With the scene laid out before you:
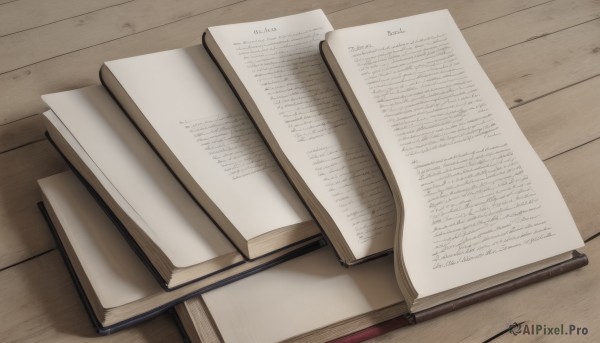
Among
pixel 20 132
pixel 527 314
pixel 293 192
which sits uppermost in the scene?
pixel 20 132

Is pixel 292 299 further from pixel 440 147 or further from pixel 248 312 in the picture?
pixel 440 147

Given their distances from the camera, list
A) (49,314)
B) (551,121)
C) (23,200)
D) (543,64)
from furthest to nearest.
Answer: (543,64) → (551,121) → (23,200) → (49,314)

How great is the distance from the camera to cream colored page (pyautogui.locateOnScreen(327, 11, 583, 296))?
66 cm

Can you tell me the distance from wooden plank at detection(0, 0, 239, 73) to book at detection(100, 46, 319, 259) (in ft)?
0.81

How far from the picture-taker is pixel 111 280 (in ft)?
2.00

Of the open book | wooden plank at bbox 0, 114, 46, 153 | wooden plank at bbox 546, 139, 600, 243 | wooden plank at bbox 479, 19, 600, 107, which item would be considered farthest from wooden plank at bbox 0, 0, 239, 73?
wooden plank at bbox 546, 139, 600, 243

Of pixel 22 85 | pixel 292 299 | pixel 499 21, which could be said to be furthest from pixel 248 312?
pixel 499 21

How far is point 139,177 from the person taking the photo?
0.67 m

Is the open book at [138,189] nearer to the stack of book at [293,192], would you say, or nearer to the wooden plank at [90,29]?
the stack of book at [293,192]

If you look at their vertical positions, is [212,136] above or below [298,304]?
above

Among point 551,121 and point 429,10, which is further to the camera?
point 429,10

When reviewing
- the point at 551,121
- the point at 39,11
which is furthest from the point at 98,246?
the point at 551,121

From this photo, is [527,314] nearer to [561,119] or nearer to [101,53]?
[561,119]

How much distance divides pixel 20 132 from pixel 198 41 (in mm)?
312
